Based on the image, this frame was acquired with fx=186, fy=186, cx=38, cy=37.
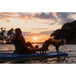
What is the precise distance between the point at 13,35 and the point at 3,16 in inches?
26.0

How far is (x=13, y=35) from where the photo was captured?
577 cm

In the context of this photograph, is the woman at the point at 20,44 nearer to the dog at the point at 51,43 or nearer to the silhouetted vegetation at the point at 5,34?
the silhouetted vegetation at the point at 5,34

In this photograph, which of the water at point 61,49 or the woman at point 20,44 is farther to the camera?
the woman at point 20,44

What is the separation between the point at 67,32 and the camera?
5781mm

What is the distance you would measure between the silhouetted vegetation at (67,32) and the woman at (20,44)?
0.83 meters

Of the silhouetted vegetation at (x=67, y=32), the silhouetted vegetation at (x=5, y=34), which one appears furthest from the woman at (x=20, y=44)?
the silhouetted vegetation at (x=67, y=32)

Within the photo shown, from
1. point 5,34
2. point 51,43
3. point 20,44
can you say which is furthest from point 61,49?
point 5,34

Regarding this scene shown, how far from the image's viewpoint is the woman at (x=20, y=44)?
18.7 feet

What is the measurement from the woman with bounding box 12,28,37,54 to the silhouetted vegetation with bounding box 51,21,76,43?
2.71 feet

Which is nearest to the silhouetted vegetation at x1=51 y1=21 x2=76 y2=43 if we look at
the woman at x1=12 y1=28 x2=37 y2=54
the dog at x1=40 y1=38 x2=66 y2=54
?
the dog at x1=40 y1=38 x2=66 y2=54

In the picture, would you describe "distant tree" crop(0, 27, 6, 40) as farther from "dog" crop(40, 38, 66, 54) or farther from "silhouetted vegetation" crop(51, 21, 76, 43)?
"silhouetted vegetation" crop(51, 21, 76, 43)

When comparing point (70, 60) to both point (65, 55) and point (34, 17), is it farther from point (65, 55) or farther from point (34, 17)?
point (34, 17)

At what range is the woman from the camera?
5703mm
